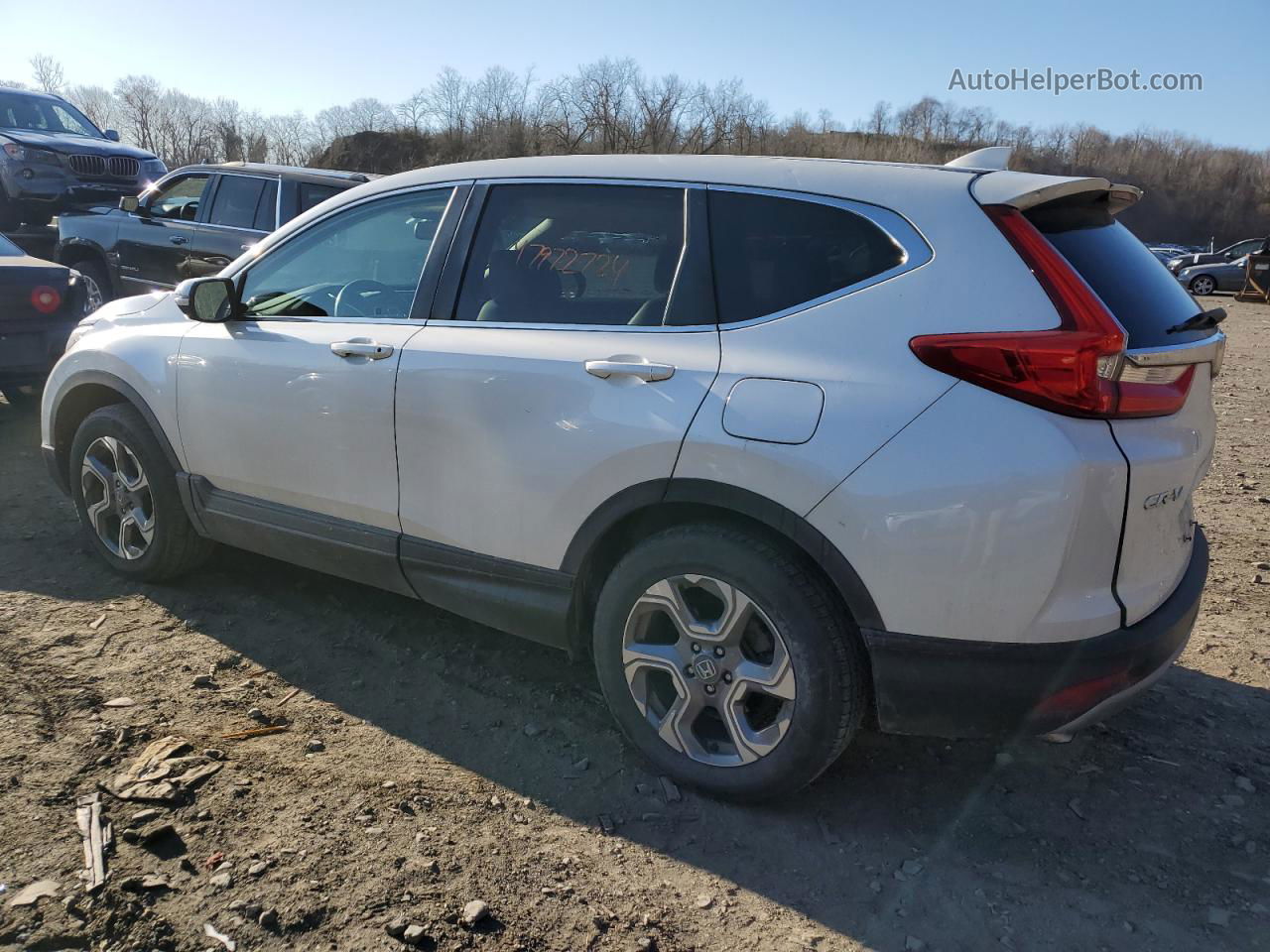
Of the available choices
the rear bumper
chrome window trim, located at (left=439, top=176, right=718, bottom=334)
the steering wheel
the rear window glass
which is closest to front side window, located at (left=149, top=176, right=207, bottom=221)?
the steering wheel

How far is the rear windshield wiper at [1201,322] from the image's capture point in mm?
2562

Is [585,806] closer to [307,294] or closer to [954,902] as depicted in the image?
[954,902]

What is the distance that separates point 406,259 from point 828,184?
1574 mm

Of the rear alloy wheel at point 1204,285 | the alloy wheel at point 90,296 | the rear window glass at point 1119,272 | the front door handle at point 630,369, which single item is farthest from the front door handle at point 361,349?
the rear alloy wheel at point 1204,285

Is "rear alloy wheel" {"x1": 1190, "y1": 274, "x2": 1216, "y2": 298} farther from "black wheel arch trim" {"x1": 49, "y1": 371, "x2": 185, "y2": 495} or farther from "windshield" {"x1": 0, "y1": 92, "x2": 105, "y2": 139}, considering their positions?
"black wheel arch trim" {"x1": 49, "y1": 371, "x2": 185, "y2": 495}

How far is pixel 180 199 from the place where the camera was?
8781mm

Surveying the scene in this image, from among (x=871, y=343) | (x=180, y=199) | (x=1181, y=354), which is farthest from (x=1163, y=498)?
(x=180, y=199)

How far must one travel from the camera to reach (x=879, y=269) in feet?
8.25

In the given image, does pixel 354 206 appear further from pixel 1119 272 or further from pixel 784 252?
pixel 1119 272

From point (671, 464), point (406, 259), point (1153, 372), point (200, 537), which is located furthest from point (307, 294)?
point (1153, 372)

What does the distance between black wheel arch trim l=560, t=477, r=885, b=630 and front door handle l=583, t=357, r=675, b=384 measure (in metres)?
0.30

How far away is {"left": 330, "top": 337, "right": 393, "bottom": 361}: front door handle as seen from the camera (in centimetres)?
325

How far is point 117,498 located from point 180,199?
5588 mm

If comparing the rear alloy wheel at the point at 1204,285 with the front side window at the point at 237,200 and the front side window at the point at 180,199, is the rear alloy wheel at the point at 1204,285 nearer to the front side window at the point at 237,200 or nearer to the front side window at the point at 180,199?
the front side window at the point at 237,200
